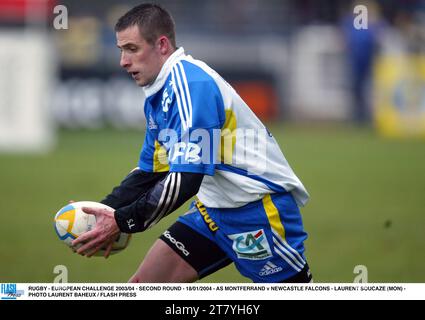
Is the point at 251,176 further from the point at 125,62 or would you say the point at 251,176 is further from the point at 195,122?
the point at 125,62

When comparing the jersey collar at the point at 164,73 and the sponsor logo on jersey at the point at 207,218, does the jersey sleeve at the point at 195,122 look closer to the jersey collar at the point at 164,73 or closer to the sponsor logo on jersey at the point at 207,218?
the jersey collar at the point at 164,73

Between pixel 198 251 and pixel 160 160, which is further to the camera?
pixel 160 160

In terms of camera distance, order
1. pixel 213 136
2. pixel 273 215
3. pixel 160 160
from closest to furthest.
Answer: pixel 213 136
pixel 273 215
pixel 160 160

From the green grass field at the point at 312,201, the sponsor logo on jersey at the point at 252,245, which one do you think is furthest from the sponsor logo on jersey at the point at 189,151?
the green grass field at the point at 312,201

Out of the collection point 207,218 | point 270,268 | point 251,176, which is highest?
point 251,176

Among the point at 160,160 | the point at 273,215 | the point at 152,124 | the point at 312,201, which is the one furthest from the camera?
the point at 312,201

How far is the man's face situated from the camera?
5027 mm

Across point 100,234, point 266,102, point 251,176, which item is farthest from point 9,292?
point 266,102

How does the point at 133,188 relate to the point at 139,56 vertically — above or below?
below

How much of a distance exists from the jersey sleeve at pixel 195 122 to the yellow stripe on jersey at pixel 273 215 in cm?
47

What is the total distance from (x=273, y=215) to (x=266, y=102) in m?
15.1

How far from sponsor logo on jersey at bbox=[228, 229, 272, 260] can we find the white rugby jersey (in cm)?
19

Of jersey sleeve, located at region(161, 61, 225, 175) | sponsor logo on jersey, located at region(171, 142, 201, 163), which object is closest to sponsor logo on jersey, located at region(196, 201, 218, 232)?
jersey sleeve, located at region(161, 61, 225, 175)

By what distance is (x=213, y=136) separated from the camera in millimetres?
4836
